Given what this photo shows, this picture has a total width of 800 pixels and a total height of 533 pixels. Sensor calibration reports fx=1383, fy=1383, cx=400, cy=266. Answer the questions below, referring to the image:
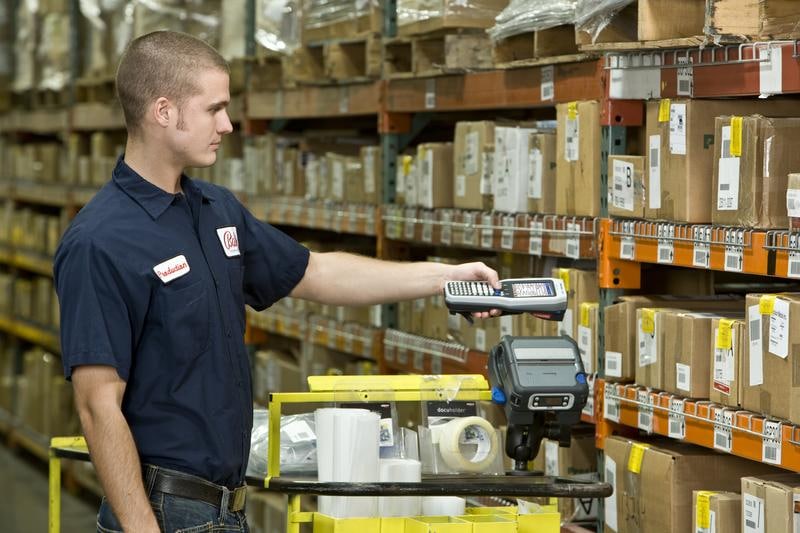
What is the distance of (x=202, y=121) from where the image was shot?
11.5ft

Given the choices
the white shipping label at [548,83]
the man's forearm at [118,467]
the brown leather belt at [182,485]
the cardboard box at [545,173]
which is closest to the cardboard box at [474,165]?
the cardboard box at [545,173]

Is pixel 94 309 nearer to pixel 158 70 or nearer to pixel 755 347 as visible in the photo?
pixel 158 70

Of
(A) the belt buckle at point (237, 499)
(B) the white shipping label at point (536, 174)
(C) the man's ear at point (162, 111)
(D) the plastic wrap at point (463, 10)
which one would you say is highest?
(D) the plastic wrap at point (463, 10)

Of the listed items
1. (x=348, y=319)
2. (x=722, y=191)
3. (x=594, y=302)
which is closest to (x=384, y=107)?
(x=348, y=319)

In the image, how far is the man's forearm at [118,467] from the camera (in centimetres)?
328

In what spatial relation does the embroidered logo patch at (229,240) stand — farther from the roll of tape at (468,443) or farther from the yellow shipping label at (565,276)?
the yellow shipping label at (565,276)

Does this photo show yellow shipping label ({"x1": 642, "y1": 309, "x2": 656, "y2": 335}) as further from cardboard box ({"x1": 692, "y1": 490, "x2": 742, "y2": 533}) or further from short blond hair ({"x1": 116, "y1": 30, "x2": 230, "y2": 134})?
short blond hair ({"x1": 116, "y1": 30, "x2": 230, "y2": 134})

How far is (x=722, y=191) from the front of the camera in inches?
154

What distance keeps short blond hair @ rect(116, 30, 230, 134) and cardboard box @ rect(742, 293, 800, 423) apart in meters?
1.62

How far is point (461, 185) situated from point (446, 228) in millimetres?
207

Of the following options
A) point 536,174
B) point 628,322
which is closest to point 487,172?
point 536,174

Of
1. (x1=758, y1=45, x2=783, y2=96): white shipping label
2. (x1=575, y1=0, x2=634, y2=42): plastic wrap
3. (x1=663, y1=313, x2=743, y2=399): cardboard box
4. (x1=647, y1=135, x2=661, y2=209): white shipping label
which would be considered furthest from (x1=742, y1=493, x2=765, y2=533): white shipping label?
(x1=575, y1=0, x2=634, y2=42): plastic wrap

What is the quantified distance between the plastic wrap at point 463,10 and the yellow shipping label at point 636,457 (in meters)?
1.84

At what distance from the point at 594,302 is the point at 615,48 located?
95 cm
